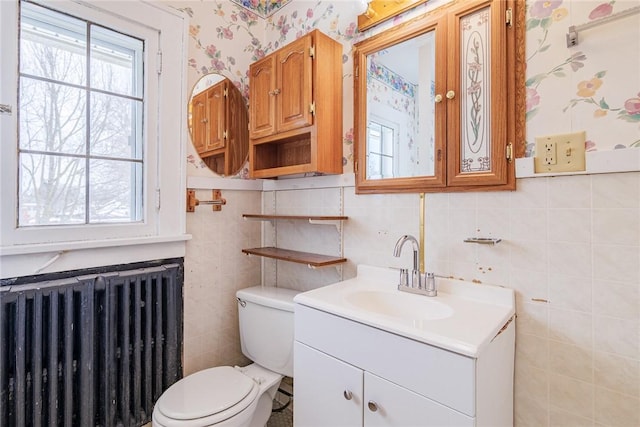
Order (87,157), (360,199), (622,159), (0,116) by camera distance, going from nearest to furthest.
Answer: (622,159) < (0,116) < (87,157) < (360,199)

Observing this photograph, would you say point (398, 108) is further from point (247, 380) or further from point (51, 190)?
point (51, 190)

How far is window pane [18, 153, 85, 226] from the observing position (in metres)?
1.22

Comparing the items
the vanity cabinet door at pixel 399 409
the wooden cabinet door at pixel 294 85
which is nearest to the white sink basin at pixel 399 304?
the vanity cabinet door at pixel 399 409

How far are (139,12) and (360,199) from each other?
135 centimetres

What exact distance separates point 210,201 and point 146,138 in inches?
16.9

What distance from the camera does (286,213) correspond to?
187cm

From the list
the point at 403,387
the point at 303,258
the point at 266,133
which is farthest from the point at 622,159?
the point at 266,133

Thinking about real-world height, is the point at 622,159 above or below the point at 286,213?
above

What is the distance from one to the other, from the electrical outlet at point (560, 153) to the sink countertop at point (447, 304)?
1.41ft

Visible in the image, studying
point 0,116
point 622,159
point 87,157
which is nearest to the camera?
point 622,159

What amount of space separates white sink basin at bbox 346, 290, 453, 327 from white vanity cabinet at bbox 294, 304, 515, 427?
171 millimetres

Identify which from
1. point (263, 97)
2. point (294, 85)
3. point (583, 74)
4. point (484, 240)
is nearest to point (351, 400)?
point (484, 240)

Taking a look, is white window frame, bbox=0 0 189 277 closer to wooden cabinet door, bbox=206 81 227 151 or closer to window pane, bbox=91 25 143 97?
window pane, bbox=91 25 143 97

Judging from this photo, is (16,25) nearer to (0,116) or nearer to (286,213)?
(0,116)
